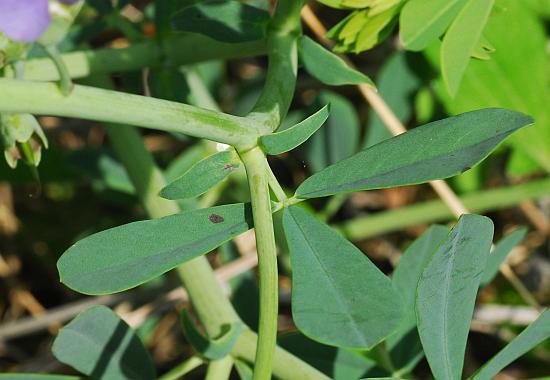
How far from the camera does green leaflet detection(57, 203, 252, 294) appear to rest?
2.54 feet

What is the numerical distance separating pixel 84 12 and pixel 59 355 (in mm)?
602

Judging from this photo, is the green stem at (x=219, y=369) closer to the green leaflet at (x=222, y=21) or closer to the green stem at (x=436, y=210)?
the green leaflet at (x=222, y=21)

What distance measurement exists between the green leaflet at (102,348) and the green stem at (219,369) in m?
0.07

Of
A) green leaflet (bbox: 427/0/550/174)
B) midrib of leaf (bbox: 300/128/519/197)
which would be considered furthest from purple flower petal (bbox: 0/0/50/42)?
green leaflet (bbox: 427/0/550/174)

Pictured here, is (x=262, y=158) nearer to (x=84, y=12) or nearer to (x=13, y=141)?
(x=13, y=141)

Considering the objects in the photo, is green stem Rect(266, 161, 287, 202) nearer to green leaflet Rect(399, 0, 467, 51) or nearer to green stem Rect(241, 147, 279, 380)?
green stem Rect(241, 147, 279, 380)

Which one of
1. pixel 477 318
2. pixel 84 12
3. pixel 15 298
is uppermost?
pixel 84 12

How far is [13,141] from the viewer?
35.2 inches

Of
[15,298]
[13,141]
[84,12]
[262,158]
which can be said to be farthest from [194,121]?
[15,298]

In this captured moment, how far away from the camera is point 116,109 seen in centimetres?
70

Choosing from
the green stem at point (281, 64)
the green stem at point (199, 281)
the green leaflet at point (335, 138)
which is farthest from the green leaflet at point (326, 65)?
the green leaflet at point (335, 138)

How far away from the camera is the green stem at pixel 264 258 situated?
0.76 meters

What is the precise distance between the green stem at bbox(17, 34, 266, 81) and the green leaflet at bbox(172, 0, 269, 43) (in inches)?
1.9

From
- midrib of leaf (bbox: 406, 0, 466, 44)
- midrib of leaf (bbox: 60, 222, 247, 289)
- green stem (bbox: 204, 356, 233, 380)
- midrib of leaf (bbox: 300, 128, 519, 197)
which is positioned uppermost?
midrib of leaf (bbox: 406, 0, 466, 44)
